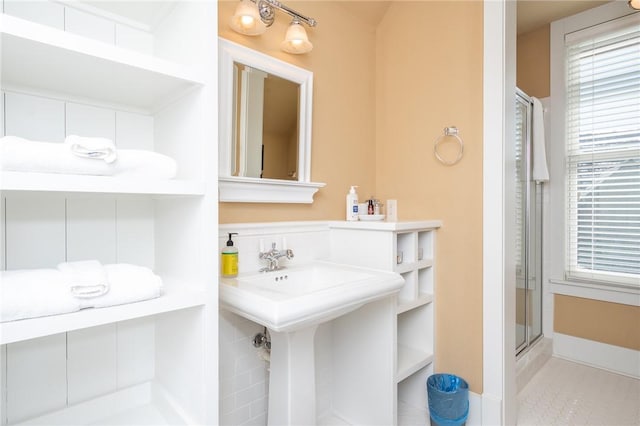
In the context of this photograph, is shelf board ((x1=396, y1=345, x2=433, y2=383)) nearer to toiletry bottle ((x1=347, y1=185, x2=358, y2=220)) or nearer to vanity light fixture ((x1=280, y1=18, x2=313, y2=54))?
toiletry bottle ((x1=347, y1=185, x2=358, y2=220))

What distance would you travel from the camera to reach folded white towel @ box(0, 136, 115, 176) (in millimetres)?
701

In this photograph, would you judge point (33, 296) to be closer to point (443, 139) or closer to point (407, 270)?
point (407, 270)

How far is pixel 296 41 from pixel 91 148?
1207 millimetres

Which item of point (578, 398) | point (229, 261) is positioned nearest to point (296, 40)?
point (229, 261)

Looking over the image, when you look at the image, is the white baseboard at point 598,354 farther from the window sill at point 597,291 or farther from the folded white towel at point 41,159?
the folded white towel at point 41,159

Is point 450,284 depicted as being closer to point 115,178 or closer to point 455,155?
point 455,155

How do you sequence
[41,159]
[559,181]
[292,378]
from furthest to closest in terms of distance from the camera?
[559,181] < [292,378] < [41,159]

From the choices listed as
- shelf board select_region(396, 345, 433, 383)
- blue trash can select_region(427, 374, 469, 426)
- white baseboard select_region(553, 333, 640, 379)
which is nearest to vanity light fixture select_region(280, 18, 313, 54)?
shelf board select_region(396, 345, 433, 383)

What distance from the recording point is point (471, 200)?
185 centimetres

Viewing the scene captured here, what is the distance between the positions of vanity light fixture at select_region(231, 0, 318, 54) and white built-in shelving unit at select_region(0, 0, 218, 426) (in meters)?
0.42

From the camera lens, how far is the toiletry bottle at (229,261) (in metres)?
1.42

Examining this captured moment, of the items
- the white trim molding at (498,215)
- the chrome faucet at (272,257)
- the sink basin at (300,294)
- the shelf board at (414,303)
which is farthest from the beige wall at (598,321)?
the chrome faucet at (272,257)

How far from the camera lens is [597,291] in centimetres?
252

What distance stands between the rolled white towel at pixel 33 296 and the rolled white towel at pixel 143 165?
284 mm
